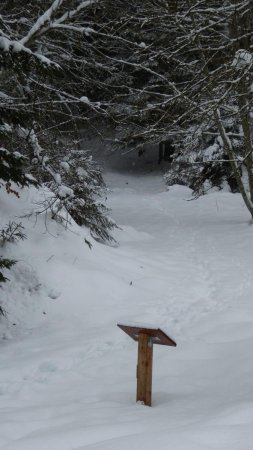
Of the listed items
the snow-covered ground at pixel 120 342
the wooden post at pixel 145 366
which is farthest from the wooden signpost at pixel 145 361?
the snow-covered ground at pixel 120 342

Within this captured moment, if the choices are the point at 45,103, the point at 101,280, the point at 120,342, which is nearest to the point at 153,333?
the point at 120,342

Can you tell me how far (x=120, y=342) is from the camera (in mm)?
6410

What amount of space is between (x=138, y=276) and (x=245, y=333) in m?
2.88

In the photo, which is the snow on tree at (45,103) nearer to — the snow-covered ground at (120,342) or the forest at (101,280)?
the forest at (101,280)

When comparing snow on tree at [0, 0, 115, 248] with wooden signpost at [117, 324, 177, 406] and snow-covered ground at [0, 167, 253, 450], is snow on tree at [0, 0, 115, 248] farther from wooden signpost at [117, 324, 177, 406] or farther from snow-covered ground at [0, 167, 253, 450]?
wooden signpost at [117, 324, 177, 406]

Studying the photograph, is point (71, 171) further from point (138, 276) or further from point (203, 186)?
point (203, 186)

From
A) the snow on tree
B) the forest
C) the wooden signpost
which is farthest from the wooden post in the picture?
the snow on tree

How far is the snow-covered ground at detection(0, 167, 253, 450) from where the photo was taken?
11.6 feet

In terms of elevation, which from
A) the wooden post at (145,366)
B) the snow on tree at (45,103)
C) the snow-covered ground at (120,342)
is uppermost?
the snow on tree at (45,103)

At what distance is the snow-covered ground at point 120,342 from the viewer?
139 inches

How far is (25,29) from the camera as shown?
9.38m

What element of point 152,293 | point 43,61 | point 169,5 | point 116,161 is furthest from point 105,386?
point 116,161

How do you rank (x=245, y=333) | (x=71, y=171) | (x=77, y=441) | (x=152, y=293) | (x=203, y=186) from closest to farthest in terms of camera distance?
(x=77, y=441) < (x=245, y=333) < (x=152, y=293) < (x=71, y=171) < (x=203, y=186)

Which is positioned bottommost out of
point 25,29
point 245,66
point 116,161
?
point 116,161
